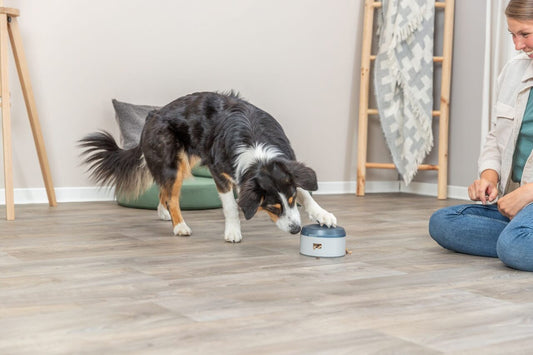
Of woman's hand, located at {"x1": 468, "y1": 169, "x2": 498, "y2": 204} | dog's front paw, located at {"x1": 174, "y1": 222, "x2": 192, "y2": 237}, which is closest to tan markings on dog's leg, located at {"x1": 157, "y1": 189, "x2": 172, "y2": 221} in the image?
dog's front paw, located at {"x1": 174, "y1": 222, "x2": 192, "y2": 237}

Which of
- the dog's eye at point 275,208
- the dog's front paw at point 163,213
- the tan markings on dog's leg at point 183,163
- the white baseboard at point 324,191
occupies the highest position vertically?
the tan markings on dog's leg at point 183,163

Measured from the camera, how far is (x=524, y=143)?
2.29 m

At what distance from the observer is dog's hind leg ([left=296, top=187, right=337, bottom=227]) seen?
2.42m

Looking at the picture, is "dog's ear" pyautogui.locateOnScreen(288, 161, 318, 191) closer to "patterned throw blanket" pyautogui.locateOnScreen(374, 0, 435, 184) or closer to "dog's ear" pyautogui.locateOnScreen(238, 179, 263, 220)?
"dog's ear" pyautogui.locateOnScreen(238, 179, 263, 220)

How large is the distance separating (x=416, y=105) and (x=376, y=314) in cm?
323

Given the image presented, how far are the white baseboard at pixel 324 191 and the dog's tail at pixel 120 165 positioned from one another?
630 millimetres

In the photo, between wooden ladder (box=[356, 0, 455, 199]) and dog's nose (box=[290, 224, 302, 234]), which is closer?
dog's nose (box=[290, 224, 302, 234])

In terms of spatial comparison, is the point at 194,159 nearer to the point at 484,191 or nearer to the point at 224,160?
the point at 224,160

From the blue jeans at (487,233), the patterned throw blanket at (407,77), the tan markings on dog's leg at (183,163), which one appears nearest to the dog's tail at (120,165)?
the tan markings on dog's leg at (183,163)

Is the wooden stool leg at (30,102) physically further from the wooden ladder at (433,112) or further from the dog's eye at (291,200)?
the wooden ladder at (433,112)

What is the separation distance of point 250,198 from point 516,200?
2.81 ft

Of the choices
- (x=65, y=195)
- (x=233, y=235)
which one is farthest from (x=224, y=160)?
(x=65, y=195)

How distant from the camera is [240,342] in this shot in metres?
1.36

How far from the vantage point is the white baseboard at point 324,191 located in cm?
382
